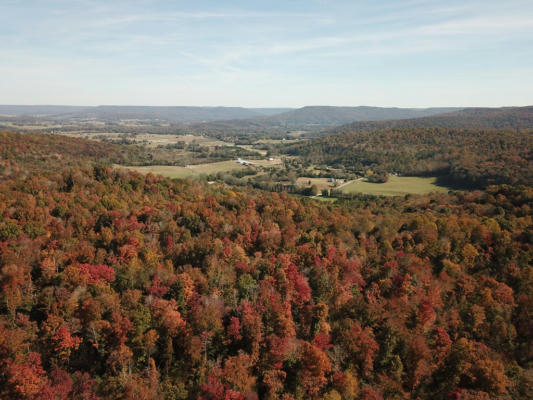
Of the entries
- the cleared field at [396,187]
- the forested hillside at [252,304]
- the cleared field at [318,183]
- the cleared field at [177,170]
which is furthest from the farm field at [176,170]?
the forested hillside at [252,304]

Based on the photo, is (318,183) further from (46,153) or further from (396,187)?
(46,153)

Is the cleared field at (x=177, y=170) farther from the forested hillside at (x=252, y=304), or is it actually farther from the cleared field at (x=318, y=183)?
the forested hillside at (x=252, y=304)

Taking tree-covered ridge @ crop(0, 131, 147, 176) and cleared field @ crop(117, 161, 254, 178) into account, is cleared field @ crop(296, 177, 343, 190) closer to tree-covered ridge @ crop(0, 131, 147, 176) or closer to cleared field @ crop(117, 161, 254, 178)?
cleared field @ crop(117, 161, 254, 178)

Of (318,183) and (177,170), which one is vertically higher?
(177,170)

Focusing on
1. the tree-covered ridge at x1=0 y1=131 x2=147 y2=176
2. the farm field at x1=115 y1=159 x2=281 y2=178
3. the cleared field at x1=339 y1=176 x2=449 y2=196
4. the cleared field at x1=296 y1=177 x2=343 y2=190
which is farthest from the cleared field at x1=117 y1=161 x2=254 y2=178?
the cleared field at x1=339 y1=176 x2=449 y2=196

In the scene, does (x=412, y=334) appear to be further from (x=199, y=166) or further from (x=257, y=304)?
(x=199, y=166)

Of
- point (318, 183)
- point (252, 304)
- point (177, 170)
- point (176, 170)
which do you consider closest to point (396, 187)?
point (318, 183)
